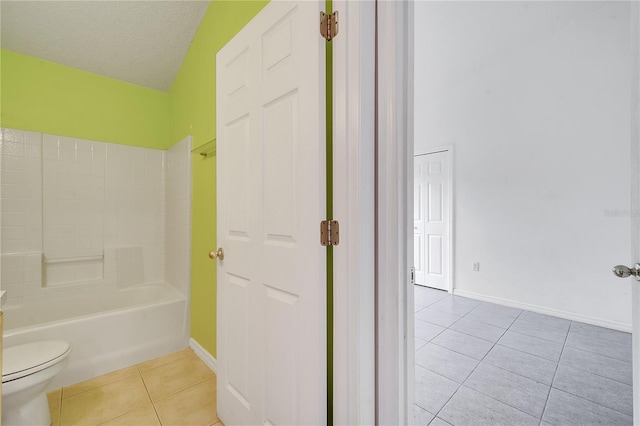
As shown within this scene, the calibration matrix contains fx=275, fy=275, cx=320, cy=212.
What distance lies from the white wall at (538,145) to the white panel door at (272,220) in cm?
206

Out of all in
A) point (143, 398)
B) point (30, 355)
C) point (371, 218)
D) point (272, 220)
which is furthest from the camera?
point (143, 398)

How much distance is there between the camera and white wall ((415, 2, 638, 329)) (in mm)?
2518

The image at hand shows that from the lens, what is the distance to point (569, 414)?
1.52 metres

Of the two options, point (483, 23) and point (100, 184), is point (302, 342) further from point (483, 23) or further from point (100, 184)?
point (483, 23)

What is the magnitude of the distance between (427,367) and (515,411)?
0.55 m

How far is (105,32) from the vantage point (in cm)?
217

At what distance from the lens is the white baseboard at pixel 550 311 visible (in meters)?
2.53

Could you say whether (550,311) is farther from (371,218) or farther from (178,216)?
(178,216)

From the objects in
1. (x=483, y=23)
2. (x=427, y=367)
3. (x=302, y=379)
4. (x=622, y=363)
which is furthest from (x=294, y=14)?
(x=622, y=363)

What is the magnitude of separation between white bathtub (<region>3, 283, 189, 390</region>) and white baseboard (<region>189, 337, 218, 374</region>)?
0.32ft

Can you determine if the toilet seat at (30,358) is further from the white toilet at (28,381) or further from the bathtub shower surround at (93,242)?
the bathtub shower surround at (93,242)

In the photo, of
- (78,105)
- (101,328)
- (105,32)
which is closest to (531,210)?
(101,328)

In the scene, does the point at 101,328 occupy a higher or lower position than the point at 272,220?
lower

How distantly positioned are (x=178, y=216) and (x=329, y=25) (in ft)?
7.25
